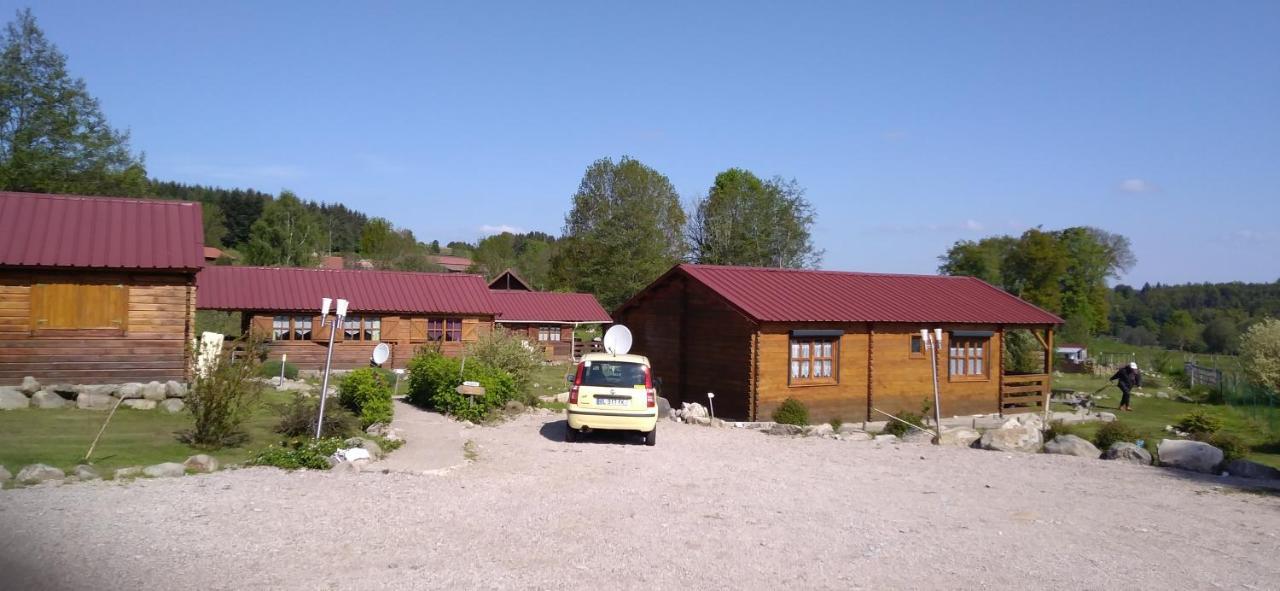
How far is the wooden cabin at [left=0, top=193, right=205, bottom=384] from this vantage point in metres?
19.5

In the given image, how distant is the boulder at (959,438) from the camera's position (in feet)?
62.8

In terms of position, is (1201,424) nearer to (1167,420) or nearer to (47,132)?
(1167,420)

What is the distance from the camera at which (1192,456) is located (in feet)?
53.8

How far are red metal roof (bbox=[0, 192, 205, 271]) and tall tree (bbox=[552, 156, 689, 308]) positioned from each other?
144 ft

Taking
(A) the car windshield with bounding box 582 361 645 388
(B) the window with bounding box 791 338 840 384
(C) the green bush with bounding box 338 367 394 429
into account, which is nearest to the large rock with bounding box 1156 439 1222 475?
(B) the window with bounding box 791 338 840 384

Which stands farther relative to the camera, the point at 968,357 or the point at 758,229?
the point at 758,229

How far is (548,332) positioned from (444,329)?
44.3 feet

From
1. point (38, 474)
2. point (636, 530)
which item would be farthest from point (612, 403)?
point (38, 474)

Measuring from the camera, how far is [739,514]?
10562 millimetres

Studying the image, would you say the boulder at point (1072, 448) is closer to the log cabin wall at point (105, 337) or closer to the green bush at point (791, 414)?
the green bush at point (791, 414)

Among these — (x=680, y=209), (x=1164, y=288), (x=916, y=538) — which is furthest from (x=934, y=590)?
(x=1164, y=288)

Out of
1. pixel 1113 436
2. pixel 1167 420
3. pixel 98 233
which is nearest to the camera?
pixel 1113 436

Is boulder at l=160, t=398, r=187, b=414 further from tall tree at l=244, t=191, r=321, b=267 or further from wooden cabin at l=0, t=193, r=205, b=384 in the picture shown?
tall tree at l=244, t=191, r=321, b=267

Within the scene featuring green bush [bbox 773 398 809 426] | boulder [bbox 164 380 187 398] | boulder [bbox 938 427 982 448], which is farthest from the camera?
green bush [bbox 773 398 809 426]
